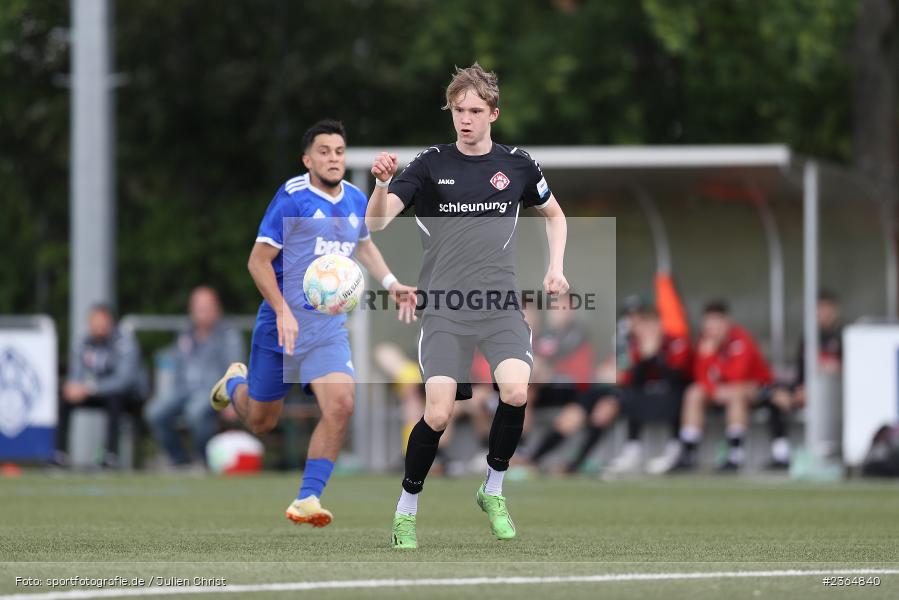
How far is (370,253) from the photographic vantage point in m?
8.88

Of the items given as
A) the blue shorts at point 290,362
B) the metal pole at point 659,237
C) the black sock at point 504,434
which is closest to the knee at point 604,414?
the metal pole at point 659,237

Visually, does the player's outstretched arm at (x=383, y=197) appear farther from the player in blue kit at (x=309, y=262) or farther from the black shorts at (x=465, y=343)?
the player in blue kit at (x=309, y=262)

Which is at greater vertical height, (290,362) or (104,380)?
(290,362)

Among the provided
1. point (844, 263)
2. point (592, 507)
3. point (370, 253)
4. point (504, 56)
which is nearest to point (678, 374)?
point (844, 263)

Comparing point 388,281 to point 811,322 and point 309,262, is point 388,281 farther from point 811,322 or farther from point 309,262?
point 811,322

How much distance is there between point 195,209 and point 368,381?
24.3ft

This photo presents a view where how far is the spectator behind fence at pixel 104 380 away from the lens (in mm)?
17469

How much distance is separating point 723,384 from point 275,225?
8946 mm

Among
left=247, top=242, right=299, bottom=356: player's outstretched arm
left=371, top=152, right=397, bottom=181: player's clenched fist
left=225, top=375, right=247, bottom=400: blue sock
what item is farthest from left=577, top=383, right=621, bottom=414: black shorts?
left=371, top=152, right=397, bottom=181: player's clenched fist

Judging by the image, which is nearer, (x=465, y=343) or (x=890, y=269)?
(x=465, y=343)

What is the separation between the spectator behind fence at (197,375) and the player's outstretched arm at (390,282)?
8384 millimetres

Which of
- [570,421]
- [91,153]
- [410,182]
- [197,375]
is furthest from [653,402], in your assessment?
[410,182]

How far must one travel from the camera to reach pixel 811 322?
16938mm

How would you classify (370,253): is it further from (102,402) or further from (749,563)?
A: (102,402)
